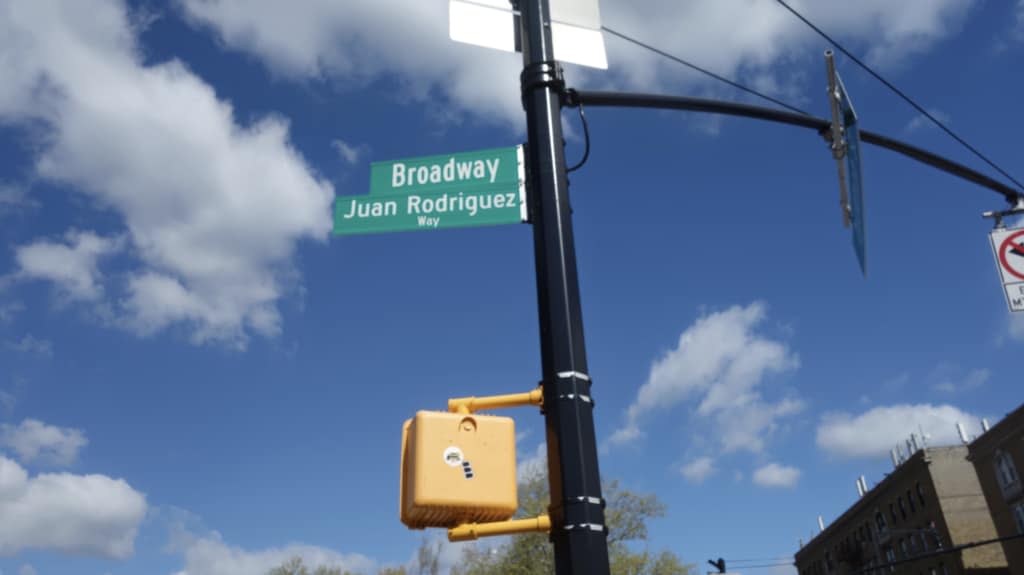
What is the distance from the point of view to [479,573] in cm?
3931

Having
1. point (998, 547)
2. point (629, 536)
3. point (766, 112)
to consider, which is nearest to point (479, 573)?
point (629, 536)

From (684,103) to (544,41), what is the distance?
3.22 ft

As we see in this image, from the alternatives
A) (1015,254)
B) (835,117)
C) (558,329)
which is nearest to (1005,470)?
(1015,254)

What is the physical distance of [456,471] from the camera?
10.5 ft

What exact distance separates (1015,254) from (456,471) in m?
7.38

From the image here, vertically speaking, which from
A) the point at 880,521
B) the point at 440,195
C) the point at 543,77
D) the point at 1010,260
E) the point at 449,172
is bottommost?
the point at 440,195

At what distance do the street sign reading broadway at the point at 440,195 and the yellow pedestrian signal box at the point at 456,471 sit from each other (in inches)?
51.0

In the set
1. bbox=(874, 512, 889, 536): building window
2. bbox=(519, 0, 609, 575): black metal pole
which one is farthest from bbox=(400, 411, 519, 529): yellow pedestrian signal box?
bbox=(874, 512, 889, 536): building window

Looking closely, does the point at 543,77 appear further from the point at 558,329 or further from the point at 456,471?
the point at 456,471

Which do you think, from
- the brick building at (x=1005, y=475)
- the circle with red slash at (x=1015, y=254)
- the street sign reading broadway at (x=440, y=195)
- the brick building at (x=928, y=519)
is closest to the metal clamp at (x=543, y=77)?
the street sign reading broadway at (x=440, y=195)

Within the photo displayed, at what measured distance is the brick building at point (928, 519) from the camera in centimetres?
4844

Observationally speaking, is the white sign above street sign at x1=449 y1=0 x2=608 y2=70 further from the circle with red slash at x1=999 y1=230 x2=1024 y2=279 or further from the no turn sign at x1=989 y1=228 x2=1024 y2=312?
the circle with red slash at x1=999 y1=230 x2=1024 y2=279

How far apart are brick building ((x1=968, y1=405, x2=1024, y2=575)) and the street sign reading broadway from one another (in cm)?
4875

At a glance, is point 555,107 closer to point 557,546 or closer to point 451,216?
point 451,216
